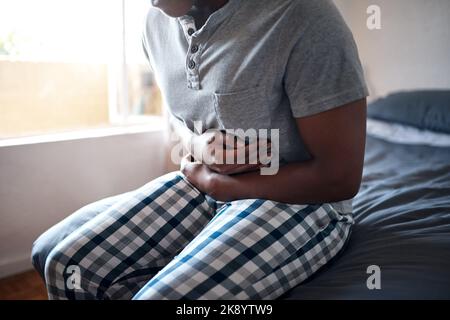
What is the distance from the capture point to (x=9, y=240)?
1.46 meters

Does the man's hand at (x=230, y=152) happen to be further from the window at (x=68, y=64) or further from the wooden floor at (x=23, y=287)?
the window at (x=68, y=64)

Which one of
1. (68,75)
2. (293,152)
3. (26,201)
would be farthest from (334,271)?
(68,75)

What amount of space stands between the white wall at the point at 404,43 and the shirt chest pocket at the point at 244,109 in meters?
1.65

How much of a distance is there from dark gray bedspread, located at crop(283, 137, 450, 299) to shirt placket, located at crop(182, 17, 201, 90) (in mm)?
457

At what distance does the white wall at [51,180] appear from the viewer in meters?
1.44

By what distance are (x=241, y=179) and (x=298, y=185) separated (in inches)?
5.1

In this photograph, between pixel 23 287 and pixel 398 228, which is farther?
pixel 23 287

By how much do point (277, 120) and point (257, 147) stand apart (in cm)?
7

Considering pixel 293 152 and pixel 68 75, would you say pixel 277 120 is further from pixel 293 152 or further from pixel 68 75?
pixel 68 75

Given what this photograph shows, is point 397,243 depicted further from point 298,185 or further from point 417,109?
point 417,109

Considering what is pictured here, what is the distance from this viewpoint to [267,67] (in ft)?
2.18

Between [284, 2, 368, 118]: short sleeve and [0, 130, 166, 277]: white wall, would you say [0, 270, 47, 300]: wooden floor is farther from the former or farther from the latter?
[284, 2, 368, 118]: short sleeve

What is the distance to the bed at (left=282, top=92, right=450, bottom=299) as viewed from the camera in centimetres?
62

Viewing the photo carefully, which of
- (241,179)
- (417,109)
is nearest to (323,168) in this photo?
(241,179)
